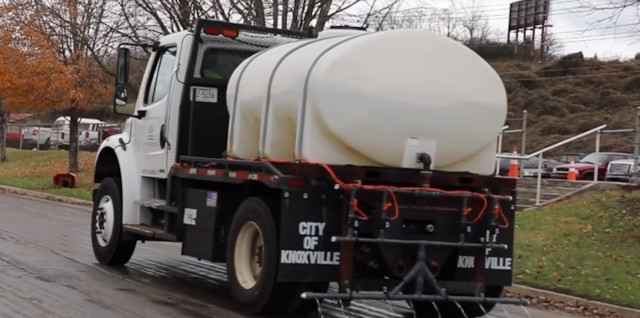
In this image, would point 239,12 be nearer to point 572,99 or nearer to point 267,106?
point 267,106

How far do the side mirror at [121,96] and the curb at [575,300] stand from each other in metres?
5.54

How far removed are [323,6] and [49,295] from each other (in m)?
14.7

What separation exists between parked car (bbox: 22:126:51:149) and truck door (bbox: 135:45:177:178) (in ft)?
155

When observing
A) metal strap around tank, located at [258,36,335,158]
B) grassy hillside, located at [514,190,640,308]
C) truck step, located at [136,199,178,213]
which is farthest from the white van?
metal strap around tank, located at [258,36,335,158]

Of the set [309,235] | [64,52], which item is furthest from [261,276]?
[64,52]

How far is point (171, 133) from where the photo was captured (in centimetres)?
1131

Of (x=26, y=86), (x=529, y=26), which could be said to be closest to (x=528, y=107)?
(x=529, y=26)

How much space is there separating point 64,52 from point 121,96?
22.2 m

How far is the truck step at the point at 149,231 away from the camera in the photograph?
10.8m

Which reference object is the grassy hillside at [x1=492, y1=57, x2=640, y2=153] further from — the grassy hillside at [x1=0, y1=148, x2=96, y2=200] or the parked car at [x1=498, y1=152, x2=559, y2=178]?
the grassy hillside at [x1=0, y1=148, x2=96, y2=200]

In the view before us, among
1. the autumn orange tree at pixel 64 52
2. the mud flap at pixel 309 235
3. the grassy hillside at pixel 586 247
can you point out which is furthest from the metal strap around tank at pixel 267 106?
the autumn orange tree at pixel 64 52

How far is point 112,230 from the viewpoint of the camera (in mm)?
12281

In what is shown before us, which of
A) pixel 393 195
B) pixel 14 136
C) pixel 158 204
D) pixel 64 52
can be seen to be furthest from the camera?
pixel 14 136

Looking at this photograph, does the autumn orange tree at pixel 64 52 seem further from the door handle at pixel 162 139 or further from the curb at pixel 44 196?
the door handle at pixel 162 139
